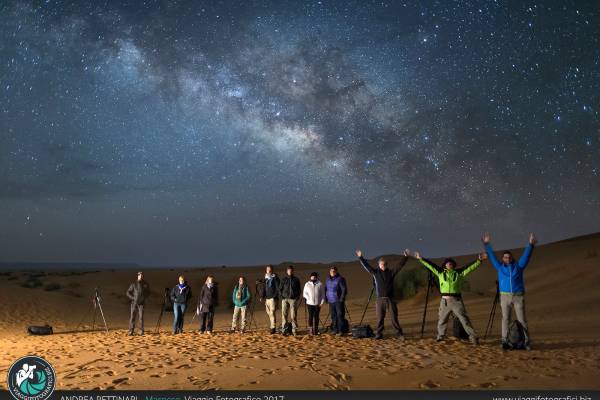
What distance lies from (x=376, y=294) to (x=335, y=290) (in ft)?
3.76

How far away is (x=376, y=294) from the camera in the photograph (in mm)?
12797

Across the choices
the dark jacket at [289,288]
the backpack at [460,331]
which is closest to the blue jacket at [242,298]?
the dark jacket at [289,288]

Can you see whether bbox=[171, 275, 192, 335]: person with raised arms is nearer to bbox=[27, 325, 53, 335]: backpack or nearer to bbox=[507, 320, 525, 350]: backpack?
bbox=[27, 325, 53, 335]: backpack

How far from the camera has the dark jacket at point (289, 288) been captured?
13695 millimetres

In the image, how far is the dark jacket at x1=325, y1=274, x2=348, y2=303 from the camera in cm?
1299

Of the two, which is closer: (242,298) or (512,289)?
(512,289)

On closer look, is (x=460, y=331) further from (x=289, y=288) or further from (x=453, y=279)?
(x=289, y=288)

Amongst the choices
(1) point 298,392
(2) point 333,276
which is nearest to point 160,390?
(1) point 298,392

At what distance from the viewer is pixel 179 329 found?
15.6 m

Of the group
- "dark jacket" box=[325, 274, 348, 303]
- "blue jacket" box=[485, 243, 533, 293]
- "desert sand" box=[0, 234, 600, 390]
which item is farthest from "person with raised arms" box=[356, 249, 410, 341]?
"blue jacket" box=[485, 243, 533, 293]

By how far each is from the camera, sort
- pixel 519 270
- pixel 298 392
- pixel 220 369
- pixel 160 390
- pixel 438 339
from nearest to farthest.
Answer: pixel 298 392, pixel 160 390, pixel 220 369, pixel 519 270, pixel 438 339

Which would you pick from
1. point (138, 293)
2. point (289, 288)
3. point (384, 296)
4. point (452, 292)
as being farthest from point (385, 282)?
point (138, 293)

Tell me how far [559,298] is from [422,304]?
615cm

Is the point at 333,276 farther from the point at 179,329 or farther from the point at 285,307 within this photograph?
the point at 179,329
